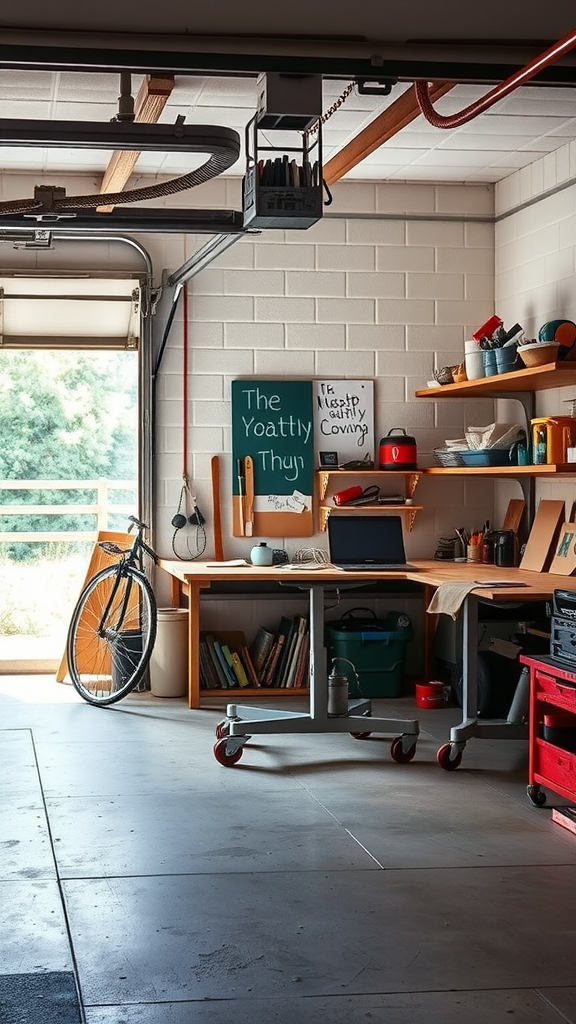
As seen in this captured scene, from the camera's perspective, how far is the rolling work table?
17.2ft

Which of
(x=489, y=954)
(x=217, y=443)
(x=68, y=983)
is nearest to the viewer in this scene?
(x=68, y=983)

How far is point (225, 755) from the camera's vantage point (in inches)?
207

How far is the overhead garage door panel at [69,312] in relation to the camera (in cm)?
739

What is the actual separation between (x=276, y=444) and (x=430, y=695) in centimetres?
179

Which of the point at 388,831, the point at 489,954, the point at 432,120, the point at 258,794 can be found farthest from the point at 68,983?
the point at 432,120

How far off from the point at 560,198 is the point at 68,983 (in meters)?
5.14

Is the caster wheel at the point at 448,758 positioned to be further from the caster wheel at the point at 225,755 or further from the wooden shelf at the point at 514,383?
the wooden shelf at the point at 514,383

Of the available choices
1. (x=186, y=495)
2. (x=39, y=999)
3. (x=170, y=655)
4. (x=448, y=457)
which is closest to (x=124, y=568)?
(x=170, y=655)

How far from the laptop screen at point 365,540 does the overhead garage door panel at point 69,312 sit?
1.92 metres

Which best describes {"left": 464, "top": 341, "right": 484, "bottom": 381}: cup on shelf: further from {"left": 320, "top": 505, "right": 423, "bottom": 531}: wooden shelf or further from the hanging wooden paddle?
the hanging wooden paddle

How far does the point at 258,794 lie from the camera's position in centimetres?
480

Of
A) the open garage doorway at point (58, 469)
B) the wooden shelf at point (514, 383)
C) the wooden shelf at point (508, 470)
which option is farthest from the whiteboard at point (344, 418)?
the open garage doorway at point (58, 469)

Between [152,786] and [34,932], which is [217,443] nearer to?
[152,786]

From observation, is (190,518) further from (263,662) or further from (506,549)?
(506,549)
